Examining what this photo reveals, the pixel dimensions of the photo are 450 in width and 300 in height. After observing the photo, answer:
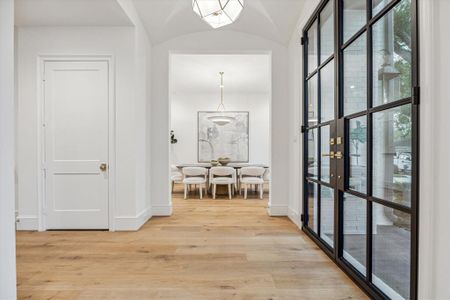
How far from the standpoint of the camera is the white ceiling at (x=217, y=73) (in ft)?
18.8

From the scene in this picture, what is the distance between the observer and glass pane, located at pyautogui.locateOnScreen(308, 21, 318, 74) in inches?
129

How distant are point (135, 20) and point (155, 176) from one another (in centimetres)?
225

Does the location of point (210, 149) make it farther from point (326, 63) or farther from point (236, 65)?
point (326, 63)

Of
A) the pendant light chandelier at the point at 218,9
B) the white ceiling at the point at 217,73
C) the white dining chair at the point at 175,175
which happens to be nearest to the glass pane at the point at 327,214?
the pendant light chandelier at the point at 218,9

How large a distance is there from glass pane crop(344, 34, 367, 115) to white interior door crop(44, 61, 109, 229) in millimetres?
2897

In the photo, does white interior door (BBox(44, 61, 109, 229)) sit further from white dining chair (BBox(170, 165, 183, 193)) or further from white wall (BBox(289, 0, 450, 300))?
white wall (BBox(289, 0, 450, 300))

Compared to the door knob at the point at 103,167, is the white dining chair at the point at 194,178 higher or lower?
lower

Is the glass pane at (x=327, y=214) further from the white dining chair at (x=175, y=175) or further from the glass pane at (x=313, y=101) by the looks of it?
the white dining chair at (x=175, y=175)

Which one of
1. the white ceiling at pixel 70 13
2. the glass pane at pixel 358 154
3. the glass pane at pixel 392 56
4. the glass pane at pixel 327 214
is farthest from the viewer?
the white ceiling at pixel 70 13

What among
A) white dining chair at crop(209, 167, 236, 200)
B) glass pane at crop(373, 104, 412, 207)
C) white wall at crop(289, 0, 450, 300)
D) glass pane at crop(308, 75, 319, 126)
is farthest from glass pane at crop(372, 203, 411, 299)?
white dining chair at crop(209, 167, 236, 200)

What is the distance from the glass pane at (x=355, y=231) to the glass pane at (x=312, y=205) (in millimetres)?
715

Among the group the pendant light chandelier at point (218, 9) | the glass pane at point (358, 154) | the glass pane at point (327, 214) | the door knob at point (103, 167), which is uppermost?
the pendant light chandelier at point (218, 9)

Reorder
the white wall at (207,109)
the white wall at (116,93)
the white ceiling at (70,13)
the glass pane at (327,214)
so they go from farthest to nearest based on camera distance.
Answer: the white wall at (207,109)
the white wall at (116,93)
the white ceiling at (70,13)
the glass pane at (327,214)

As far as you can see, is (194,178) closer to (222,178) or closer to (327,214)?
(222,178)
